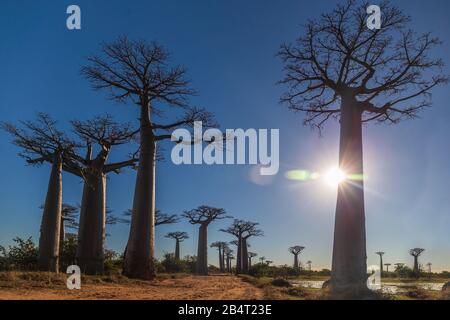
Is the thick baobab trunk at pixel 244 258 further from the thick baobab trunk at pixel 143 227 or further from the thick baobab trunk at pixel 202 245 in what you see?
the thick baobab trunk at pixel 143 227

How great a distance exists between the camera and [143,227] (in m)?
13.0

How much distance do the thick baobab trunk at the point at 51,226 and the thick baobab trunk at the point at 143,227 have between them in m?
1.97

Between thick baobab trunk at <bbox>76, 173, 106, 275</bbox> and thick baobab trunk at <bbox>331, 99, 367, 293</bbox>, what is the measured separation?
27.3ft

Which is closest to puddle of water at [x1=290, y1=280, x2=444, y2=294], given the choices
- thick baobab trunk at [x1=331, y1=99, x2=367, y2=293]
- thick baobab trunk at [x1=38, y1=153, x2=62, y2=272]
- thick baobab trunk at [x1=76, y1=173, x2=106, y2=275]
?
thick baobab trunk at [x1=331, y1=99, x2=367, y2=293]

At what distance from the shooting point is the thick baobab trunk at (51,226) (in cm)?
1259

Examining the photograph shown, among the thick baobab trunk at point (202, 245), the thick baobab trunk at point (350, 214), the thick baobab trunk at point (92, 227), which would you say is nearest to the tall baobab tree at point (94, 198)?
the thick baobab trunk at point (92, 227)

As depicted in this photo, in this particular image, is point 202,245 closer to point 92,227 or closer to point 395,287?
point 92,227

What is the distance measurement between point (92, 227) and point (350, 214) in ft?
29.2

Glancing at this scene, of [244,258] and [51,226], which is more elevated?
[51,226]

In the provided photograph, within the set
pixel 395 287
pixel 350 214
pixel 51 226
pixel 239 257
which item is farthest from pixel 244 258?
pixel 350 214

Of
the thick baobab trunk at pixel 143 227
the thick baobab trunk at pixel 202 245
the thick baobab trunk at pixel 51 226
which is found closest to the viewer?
the thick baobab trunk at pixel 51 226

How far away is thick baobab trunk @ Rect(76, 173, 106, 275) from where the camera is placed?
14.7m
